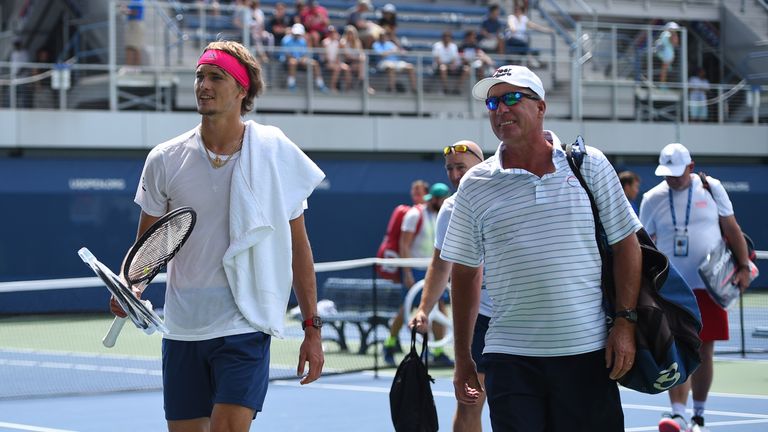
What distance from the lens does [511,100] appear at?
498 centimetres

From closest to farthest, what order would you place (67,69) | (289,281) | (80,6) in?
(289,281) < (67,69) < (80,6)

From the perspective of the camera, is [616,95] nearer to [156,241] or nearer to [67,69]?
[67,69]

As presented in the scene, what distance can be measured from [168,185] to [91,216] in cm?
1787

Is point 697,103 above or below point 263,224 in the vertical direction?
above

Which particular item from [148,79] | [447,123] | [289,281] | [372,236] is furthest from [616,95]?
[289,281]

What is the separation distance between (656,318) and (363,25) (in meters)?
20.0

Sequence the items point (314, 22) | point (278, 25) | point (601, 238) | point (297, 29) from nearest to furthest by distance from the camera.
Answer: point (601, 238) < point (297, 29) < point (278, 25) < point (314, 22)

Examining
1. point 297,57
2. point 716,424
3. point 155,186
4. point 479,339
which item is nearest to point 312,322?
point 155,186

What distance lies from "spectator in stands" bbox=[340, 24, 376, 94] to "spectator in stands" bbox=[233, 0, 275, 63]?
4.39 feet

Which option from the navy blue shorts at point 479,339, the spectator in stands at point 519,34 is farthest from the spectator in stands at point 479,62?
the navy blue shorts at point 479,339

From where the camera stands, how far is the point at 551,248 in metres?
4.88

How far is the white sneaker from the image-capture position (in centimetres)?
853

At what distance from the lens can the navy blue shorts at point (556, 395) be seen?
4934mm

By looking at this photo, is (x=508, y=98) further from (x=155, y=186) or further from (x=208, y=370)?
(x=208, y=370)
